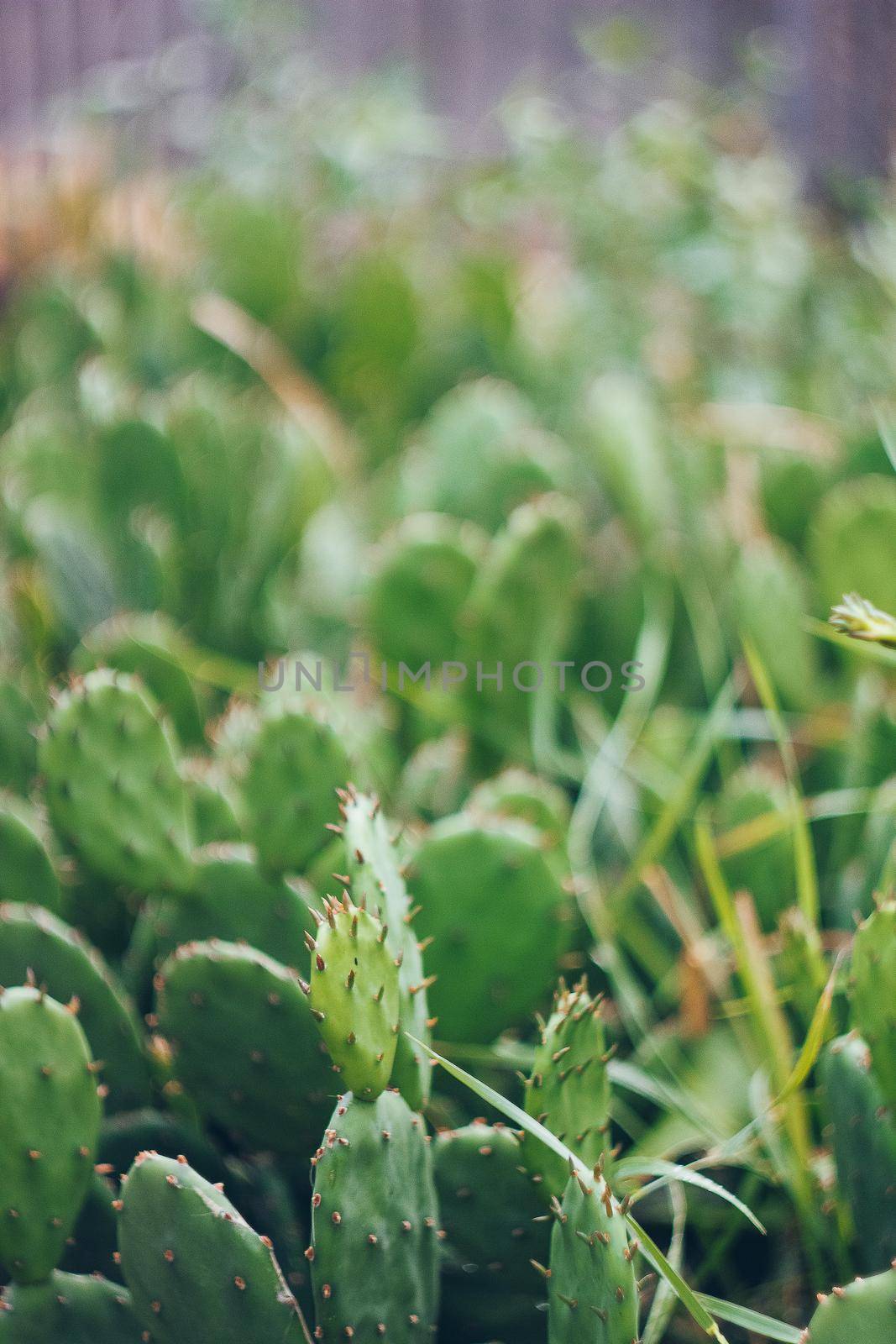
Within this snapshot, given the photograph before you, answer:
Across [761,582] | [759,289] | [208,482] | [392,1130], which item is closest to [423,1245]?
[392,1130]

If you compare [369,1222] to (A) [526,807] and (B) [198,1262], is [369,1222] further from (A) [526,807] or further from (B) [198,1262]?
(A) [526,807]

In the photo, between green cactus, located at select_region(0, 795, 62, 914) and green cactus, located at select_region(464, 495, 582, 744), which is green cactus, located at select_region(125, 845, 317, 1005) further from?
green cactus, located at select_region(464, 495, 582, 744)

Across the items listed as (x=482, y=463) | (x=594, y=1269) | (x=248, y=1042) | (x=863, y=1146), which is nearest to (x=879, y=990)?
(x=863, y=1146)

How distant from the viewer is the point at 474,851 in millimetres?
761

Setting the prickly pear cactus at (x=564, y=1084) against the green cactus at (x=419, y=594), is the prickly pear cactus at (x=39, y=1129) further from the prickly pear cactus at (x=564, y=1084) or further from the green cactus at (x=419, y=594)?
the green cactus at (x=419, y=594)

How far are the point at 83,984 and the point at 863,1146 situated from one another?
454mm

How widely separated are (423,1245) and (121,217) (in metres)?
2.27

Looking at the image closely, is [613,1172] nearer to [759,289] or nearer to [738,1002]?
[738,1002]

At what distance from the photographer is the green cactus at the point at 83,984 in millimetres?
715

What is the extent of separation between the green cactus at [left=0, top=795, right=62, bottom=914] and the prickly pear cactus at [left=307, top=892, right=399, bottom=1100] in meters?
→ 0.35

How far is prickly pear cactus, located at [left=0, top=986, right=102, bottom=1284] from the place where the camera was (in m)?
0.59

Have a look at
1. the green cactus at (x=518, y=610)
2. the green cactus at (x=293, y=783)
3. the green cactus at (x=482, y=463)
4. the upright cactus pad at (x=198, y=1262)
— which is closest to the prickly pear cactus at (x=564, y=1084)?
the upright cactus pad at (x=198, y=1262)

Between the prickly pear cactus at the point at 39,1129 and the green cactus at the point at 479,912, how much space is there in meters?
0.24

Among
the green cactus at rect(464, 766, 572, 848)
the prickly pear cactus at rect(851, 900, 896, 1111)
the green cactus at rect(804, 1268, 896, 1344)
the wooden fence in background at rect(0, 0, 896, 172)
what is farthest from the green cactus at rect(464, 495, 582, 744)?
the wooden fence in background at rect(0, 0, 896, 172)
